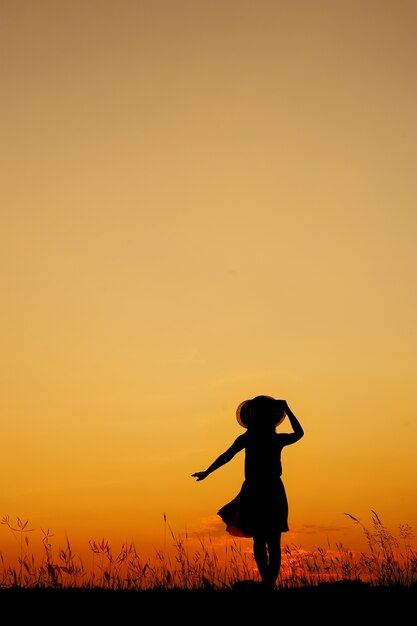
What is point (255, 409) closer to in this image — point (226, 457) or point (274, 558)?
point (226, 457)

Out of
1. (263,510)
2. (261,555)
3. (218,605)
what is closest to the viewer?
(218,605)

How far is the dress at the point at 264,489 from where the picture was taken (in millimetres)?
9250

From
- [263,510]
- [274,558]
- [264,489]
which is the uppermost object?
[264,489]

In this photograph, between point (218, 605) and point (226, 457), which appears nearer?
point (218, 605)

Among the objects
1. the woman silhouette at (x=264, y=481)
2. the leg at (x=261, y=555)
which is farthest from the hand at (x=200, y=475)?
the leg at (x=261, y=555)

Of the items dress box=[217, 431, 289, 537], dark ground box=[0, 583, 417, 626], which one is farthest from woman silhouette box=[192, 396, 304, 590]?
dark ground box=[0, 583, 417, 626]

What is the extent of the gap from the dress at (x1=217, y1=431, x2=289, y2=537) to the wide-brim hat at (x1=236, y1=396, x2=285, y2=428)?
0.69 feet

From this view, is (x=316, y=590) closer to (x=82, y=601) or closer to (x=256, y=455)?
(x=256, y=455)

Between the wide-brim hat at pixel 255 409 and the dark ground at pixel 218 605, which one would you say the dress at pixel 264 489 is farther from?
the dark ground at pixel 218 605

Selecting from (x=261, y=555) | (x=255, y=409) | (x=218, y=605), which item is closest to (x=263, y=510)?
(x=261, y=555)

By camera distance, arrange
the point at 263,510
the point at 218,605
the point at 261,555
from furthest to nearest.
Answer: the point at 261,555 < the point at 263,510 < the point at 218,605

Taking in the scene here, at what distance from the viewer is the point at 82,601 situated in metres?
8.29

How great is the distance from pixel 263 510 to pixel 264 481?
0.33 m

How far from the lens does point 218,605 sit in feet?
25.5
